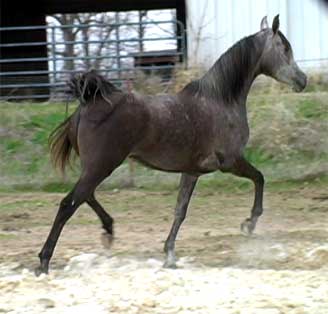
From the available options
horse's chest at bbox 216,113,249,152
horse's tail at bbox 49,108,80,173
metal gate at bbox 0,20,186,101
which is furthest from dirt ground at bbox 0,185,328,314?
metal gate at bbox 0,20,186,101

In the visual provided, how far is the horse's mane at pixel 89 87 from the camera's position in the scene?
7.25 meters

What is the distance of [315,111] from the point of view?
44.5 ft

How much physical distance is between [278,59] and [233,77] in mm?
504

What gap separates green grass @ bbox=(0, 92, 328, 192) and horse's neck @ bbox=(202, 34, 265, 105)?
174 inches

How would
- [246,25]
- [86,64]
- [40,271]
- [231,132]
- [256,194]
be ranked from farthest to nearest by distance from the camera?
[86,64] → [246,25] → [256,194] → [231,132] → [40,271]

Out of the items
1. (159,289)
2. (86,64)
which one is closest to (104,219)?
(159,289)

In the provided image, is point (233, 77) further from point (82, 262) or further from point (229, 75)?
point (82, 262)

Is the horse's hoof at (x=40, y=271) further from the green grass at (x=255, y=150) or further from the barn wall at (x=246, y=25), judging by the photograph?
the barn wall at (x=246, y=25)

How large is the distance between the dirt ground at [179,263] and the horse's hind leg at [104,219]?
4.4 inches

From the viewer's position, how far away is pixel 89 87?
23.8 ft

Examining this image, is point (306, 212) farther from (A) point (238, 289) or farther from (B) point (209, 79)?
(A) point (238, 289)

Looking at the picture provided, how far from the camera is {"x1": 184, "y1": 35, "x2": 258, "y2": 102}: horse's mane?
7.82 meters

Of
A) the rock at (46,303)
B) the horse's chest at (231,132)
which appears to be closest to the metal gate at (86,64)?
the horse's chest at (231,132)

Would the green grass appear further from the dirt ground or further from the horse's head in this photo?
the horse's head
